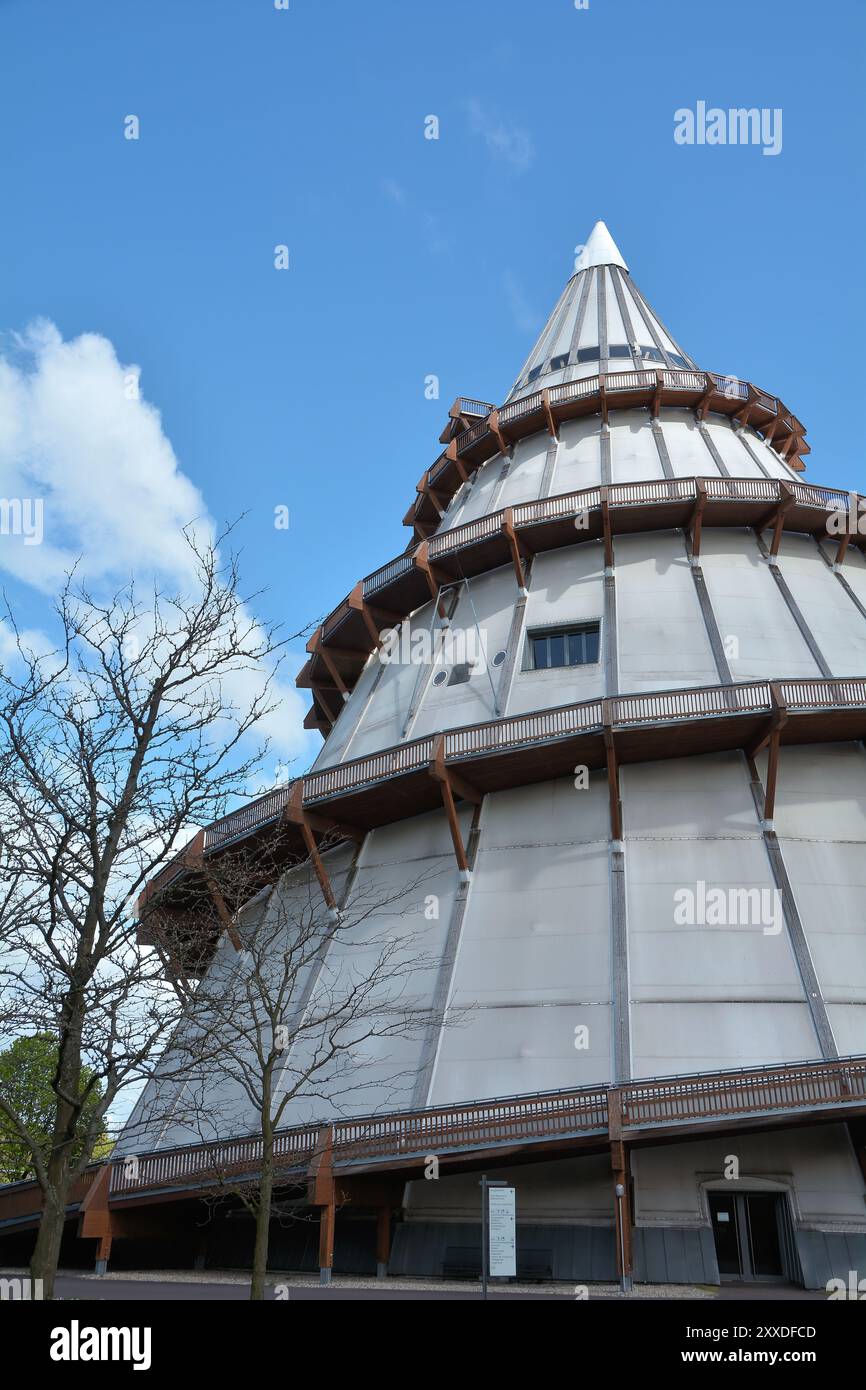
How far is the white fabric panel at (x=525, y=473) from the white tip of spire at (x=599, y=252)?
22228mm

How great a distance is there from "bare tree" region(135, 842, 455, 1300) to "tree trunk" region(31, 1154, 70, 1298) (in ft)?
20.6

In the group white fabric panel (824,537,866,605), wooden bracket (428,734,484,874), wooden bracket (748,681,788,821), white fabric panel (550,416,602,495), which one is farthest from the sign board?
white fabric panel (550,416,602,495)

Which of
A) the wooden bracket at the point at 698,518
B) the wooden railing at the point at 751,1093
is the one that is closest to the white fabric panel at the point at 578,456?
the wooden bracket at the point at 698,518

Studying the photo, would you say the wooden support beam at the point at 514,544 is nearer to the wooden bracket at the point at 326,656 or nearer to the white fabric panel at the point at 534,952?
the wooden bracket at the point at 326,656

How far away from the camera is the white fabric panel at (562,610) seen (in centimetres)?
2581

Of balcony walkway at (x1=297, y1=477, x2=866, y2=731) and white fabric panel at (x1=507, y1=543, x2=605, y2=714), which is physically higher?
balcony walkway at (x1=297, y1=477, x2=866, y2=731)

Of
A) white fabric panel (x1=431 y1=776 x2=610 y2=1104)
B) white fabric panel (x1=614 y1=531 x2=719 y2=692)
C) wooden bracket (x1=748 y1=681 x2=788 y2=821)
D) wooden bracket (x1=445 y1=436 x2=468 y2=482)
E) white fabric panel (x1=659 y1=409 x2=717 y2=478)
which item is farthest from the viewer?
wooden bracket (x1=445 y1=436 x2=468 y2=482)

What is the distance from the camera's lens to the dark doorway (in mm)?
16312

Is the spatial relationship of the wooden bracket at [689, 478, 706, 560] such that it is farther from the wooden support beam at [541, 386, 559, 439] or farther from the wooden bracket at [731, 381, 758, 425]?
the wooden bracket at [731, 381, 758, 425]

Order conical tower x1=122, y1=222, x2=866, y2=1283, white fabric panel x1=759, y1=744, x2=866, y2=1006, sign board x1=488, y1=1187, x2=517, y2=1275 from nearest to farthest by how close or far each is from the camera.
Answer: sign board x1=488, y1=1187, x2=517, y2=1275
conical tower x1=122, y1=222, x2=866, y2=1283
white fabric panel x1=759, y1=744, x2=866, y2=1006
